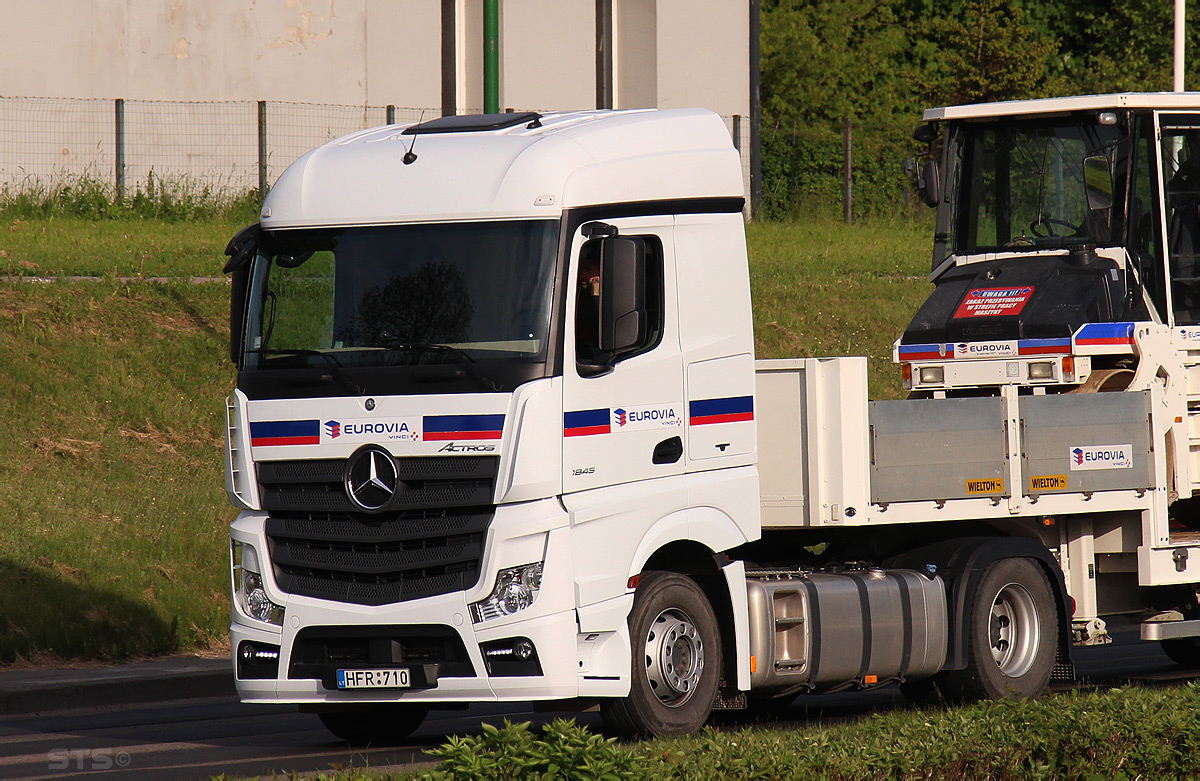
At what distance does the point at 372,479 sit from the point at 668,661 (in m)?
1.94

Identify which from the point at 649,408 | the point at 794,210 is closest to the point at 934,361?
the point at 649,408

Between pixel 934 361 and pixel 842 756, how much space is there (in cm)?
624

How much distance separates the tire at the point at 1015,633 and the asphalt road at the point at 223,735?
90cm

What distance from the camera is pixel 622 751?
23.8ft

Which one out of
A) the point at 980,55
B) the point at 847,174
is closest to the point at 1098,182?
the point at 847,174

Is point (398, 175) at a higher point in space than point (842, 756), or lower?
higher

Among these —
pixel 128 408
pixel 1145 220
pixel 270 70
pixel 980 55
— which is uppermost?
pixel 980 55

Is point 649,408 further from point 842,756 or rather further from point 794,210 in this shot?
point 794,210

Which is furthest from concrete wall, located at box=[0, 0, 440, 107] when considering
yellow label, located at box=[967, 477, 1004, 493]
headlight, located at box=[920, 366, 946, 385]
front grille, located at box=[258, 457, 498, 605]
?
yellow label, located at box=[967, 477, 1004, 493]

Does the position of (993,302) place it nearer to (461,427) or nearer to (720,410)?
(720,410)

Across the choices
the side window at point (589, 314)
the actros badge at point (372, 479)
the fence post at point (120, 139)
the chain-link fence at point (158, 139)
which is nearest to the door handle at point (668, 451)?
the side window at point (589, 314)

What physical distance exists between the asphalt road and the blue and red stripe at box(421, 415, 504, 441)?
5.46ft

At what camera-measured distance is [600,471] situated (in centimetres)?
947

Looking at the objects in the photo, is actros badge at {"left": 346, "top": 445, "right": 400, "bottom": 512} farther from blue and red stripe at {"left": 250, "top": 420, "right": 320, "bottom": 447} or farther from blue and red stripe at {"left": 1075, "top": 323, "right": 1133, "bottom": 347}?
blue and red stripe at {"left": 1075, "top": 323, "right": 1133, "bottom": 347}
